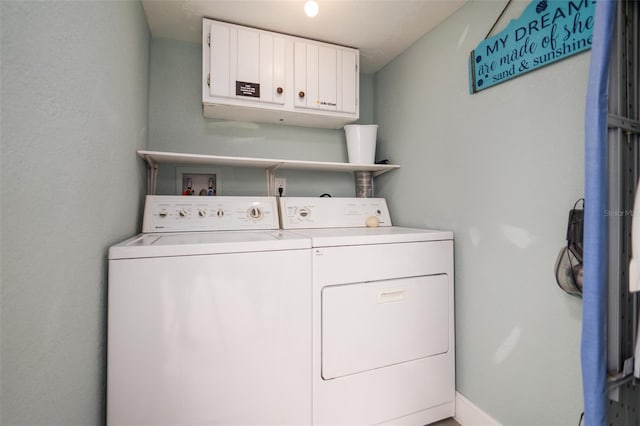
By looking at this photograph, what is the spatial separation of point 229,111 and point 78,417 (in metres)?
1.69

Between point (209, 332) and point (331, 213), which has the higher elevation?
point (331, 213)

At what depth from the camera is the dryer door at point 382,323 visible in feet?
4.63

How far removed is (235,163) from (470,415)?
79.7 inches

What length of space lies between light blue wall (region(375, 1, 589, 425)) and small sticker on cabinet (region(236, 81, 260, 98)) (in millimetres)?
1072

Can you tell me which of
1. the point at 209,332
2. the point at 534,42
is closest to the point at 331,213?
the point at 209,332

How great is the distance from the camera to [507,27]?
1384mm

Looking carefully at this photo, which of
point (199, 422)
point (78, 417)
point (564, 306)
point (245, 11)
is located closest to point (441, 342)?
point (564, 306)

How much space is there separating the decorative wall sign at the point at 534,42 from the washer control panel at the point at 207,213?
4.63ft

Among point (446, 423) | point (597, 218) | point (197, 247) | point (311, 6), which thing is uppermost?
point (311, 6)

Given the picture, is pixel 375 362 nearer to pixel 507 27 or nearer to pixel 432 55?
pixel 507 27

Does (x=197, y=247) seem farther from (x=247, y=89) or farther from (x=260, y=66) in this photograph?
(x=260, y=66)

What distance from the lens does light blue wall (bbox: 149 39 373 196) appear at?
1984mm

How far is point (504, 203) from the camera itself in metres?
1.42

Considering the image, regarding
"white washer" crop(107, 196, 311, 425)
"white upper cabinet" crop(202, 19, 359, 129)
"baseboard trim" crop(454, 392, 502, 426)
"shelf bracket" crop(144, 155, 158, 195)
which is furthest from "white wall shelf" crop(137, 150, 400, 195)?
"baseboard trim" crop(454, 392, 502, 426)
